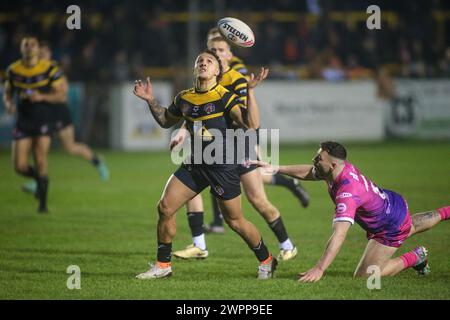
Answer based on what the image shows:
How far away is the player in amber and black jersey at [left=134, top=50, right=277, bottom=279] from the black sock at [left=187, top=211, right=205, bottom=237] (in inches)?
54.8

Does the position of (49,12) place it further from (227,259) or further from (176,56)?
(227,259)

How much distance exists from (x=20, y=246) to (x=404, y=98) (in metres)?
16.7

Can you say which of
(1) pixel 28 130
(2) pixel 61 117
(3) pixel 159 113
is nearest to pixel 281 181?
(1) pixel 28 130

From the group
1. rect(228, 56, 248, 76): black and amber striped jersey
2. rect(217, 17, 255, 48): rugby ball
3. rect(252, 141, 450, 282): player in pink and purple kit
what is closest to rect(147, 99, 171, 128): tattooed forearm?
rect(252, 141, 450, 282): player in pink and purple kit

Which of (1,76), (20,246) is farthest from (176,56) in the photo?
(20,246)

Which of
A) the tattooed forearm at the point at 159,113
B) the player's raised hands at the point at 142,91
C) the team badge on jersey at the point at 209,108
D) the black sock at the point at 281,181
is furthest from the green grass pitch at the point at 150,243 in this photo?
the player's raised hands at the point at 142,91

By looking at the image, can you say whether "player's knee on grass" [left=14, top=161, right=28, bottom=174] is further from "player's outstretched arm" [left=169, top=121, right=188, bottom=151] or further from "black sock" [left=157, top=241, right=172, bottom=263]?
"black sock" [left=157, top=241, right=172, bottom=263]

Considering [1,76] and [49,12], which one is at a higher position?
[49,12]

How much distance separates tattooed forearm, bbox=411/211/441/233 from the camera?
30.3ft

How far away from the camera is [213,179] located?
29.0 feet

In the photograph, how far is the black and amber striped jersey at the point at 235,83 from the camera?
997 centimetres

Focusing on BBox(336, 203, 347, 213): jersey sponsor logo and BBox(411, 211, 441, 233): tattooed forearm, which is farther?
BBox(411, 211, 441, 233): tattooed forearm

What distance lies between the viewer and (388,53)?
27703mm

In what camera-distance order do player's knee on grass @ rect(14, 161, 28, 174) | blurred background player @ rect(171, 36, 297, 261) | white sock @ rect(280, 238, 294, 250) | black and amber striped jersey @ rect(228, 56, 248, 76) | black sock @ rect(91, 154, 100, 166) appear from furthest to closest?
black sock @ rect(91, 154, 100, 166) → player's knee on grass @ rect(14, 161, 28, 174) → black and amber striped jersey @ rect(228, 56, 248, 76) → white sock @ rect(280, 238, 294, 250) → blurred background player @ rect(171, 36, 297, 261)
